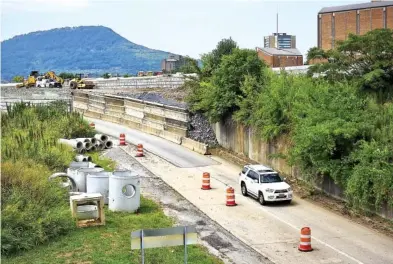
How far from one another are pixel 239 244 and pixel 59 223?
19.9ft

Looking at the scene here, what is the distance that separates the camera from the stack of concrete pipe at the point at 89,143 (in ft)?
122

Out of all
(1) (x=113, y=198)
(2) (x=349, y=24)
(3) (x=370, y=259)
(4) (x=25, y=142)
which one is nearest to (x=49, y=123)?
(4) (x=25, y=142)

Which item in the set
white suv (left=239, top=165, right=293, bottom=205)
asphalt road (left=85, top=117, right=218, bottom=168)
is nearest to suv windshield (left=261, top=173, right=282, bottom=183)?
white suv (left=239, top=165, right=293, bottom=205)

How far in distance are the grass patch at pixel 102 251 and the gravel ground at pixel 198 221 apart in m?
0.79

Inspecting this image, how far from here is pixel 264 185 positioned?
25922mm

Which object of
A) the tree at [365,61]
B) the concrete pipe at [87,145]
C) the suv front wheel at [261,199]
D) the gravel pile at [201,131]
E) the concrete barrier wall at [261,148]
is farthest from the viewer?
the gravel pile at [201,131]

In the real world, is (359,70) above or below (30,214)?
above

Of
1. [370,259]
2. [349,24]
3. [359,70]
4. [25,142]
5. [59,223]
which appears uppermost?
[349,24]

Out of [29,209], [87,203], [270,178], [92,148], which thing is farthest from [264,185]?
[92,148]

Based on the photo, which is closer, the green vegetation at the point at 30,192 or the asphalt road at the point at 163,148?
the green vegetation at the point at 30,192

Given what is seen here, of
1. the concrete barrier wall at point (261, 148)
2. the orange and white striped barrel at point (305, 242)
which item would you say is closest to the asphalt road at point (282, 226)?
the orange and white striped barrel at point (305, 242)

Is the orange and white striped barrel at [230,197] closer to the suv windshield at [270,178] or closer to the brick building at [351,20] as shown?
the suv windshield at [270,178]

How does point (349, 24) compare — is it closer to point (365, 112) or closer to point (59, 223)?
point (365, 112)

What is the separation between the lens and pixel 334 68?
125 ft
